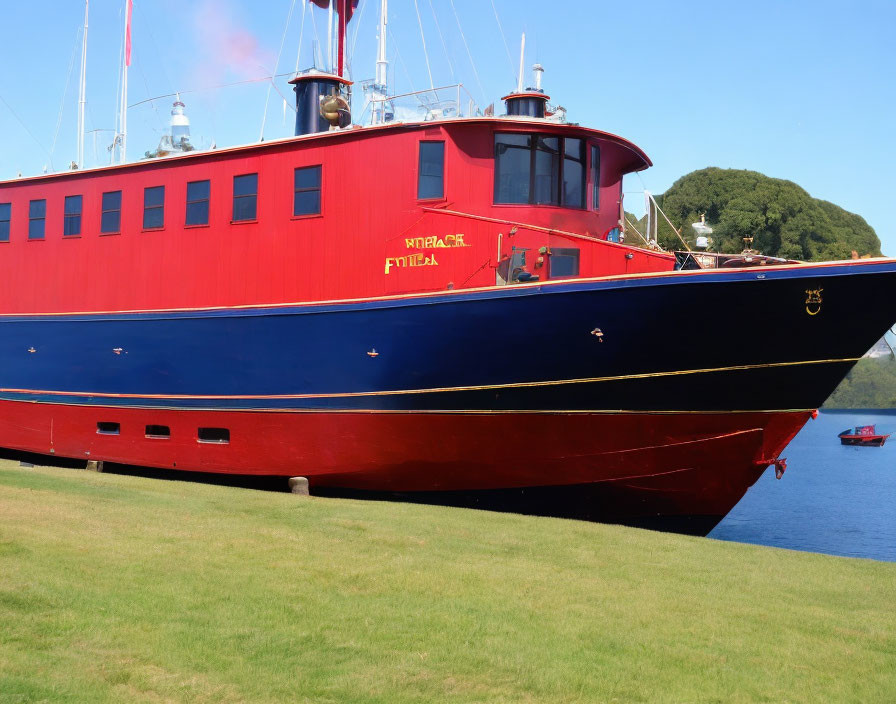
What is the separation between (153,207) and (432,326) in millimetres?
6553

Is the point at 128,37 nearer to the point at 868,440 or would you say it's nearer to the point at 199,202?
the point at 199,202

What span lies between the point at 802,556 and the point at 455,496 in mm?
4955

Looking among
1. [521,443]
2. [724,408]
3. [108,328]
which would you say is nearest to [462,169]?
[521,443]

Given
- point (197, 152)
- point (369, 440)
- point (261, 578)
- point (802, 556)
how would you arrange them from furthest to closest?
point (197, 152)
point (369, 440)
point (802, 556)
point (261, 578)

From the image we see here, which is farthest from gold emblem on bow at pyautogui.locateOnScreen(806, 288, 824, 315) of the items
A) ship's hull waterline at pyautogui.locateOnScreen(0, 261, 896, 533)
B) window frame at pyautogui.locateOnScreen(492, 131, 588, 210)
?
window frame at pyautogui.locateOnScreen(492, 131, 588, 210)

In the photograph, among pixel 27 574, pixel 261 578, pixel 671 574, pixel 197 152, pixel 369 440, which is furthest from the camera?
pixel 197 152

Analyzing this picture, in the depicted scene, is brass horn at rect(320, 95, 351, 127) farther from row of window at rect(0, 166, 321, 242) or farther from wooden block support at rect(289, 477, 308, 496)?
wooden block support at rect(289, 477, 308, 496)

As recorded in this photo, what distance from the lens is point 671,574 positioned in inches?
354

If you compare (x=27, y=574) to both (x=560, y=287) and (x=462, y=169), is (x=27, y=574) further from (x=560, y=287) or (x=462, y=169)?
(x=462, y=169)

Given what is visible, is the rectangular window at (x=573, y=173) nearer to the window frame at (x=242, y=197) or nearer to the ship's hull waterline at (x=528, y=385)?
the ship's hull waterline at (x=528, y=385)

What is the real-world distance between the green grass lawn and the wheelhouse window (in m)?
5.37

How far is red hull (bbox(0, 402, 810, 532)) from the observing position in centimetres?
1256

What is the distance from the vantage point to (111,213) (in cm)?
1705

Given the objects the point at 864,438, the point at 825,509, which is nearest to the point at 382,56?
the point at 825,509
